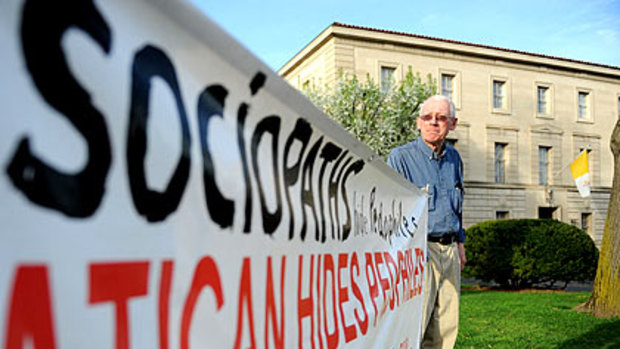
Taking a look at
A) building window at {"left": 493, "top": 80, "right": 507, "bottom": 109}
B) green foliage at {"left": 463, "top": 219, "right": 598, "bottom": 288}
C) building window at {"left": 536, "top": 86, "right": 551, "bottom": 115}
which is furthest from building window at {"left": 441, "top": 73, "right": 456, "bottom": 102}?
green foliage at {"left": 463, "top": 219, "right": 598, "bottom": 288}

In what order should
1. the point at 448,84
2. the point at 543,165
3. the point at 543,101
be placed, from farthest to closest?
1. the point at 543,101
2. the point at 543,165
3. the point at 448,84

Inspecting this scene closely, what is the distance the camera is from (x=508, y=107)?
28.8 meters

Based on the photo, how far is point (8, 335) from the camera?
2.28 ft

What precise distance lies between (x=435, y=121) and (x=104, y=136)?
295cm

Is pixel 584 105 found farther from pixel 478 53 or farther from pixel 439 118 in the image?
pixel 439 118

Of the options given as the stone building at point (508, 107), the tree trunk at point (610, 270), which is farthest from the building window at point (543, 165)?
the tree trunk at point (610, 270)

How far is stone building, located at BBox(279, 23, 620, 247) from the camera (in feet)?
83.2

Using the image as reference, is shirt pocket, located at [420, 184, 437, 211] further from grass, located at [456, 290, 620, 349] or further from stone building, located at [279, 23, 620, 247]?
stone building, located at [279, 23, 620, 247]

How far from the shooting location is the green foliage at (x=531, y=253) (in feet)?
48.8

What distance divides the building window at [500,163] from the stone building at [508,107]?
0.05 meters

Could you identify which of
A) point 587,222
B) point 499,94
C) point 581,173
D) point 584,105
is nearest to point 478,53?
point 499,94

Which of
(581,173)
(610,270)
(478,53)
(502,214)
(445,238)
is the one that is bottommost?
(610,270)

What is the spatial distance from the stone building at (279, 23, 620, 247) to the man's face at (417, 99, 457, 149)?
68.2ft

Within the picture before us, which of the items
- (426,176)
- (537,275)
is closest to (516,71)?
(537,275)
